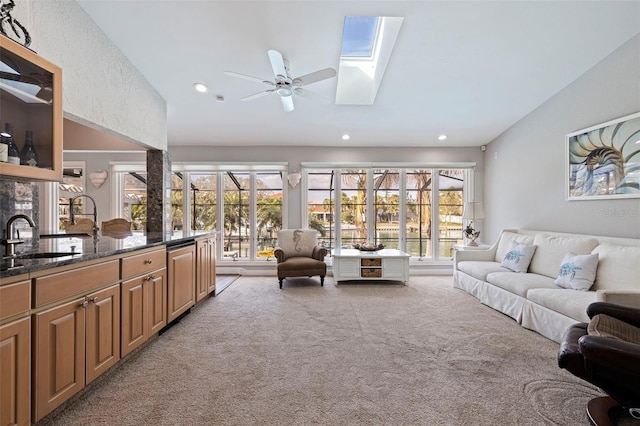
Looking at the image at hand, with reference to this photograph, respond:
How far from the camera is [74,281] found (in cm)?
165

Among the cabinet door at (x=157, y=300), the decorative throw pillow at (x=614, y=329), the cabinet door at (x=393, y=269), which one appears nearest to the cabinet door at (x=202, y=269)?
the cabinet door at (x=157, y=300)

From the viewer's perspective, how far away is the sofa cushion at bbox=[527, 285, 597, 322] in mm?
2355

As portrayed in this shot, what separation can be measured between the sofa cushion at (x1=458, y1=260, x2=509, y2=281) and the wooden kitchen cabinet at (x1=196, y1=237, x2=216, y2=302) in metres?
3.51

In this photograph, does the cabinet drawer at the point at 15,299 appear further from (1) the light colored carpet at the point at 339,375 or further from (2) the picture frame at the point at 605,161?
(2) the picture frame at the point at 605,161

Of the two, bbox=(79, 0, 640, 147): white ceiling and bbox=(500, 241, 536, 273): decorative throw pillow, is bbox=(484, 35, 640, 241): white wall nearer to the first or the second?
bbox=(79, 0, 640, 147): white ceiling

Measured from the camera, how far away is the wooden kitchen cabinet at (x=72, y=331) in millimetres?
1437

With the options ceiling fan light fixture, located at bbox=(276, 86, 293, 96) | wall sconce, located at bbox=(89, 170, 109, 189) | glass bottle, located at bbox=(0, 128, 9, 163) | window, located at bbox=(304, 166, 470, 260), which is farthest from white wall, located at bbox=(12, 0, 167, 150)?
window, located at bbox=(304, 166, 470, 260)

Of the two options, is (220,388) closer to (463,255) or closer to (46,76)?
(46,76)

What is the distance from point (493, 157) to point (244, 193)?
4.56m

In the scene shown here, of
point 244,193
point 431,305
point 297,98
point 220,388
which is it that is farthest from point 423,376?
point 244,193

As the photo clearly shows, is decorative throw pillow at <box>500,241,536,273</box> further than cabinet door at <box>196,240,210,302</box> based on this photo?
Yes

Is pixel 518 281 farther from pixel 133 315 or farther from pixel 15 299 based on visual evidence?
pixel 15 299

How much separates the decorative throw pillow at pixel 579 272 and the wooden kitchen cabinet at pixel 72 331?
155 inches

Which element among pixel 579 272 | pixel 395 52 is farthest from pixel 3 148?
pixel 579 272
